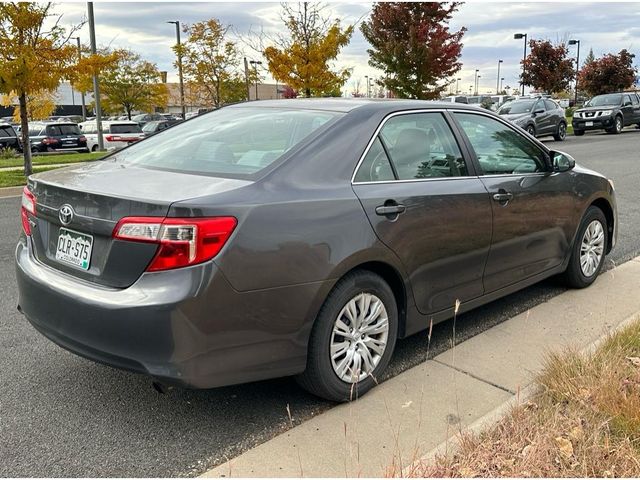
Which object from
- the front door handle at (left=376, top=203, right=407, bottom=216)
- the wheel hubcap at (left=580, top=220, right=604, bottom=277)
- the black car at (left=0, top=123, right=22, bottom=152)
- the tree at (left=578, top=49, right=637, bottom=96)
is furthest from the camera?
the tree at (left=578, top=49, right=637, bottom=96)

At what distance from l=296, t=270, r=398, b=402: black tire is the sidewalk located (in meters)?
0.11

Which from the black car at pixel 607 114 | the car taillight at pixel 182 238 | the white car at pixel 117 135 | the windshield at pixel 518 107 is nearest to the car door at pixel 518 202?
the car taillight at pixel 182 238

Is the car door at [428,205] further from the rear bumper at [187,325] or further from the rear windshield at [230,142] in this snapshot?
the rear bumper at [187,325]

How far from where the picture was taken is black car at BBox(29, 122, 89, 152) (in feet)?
75.8

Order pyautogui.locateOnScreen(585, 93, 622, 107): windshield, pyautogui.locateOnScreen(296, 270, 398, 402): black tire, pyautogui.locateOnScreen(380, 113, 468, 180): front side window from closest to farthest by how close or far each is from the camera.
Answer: pyautogui.locateOnScreen(296, 270, 398, 402): black tire, pyautogui.locateOnScreen(380, 113, 468, 180): front side window, pyautogui.locateOnScreen(585, 93, 622, 107): windshield

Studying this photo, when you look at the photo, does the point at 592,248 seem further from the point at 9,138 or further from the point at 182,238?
the point at 9,138

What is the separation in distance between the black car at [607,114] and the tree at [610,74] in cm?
1229

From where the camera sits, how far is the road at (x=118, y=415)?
2.75 metres

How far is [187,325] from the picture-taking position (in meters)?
2.61

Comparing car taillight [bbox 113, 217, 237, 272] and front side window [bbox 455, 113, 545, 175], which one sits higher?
front side window [bbox 455, 113, 545, 175]

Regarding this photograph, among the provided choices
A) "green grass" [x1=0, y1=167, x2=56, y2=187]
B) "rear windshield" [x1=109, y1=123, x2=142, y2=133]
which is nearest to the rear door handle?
"green grass" [x1=0, y1=167, x2=56, y2=187]

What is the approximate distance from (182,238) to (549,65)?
36140 millimetres

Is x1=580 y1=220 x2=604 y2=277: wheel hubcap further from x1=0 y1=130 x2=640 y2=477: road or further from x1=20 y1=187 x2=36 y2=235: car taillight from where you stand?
x1=20 y1=187 x2=36 y2=235: car taillight

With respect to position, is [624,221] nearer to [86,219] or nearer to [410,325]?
[410,325]
